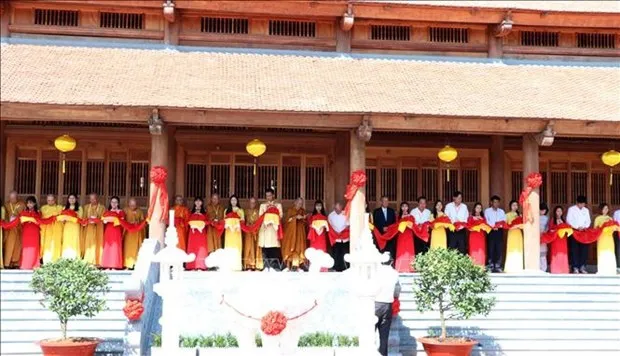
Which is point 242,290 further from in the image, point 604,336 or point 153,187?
point 604,336

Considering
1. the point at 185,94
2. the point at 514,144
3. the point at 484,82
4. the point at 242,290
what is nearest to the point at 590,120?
the point at 484,82

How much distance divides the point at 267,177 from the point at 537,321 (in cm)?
666

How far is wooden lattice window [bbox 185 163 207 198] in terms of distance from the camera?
54.3 feet

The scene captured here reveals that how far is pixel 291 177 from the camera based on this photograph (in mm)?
16719

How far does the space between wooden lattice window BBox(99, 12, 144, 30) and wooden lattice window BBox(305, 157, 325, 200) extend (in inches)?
173

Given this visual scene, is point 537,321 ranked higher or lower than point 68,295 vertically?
lower

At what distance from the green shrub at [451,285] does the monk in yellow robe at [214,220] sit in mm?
4626

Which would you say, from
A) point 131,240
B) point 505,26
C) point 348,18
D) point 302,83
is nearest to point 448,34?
point 505,26

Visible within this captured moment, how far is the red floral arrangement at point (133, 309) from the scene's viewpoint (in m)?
10.4

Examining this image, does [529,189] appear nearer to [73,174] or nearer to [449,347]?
[449,347]

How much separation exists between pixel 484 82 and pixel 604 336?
18.2ft

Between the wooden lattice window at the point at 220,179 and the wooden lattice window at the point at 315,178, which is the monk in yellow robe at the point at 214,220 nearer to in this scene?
the wooden lattice window at the point at 220,179

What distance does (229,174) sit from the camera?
16.6 m

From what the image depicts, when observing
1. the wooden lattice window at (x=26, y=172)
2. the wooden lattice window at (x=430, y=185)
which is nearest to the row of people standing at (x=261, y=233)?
the wooden lattice window at (x=430, y=185)
